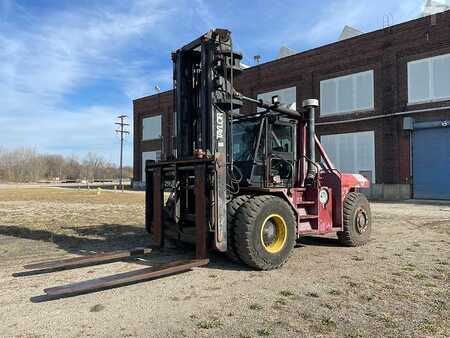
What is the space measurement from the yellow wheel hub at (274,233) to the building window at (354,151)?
22773 mm

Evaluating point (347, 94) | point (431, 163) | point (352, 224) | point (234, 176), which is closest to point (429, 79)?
point (431, 163)

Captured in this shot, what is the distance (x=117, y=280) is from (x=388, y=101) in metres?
25.4

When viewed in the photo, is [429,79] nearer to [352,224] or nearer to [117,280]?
[352,224]

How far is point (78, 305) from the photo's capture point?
16.9ft

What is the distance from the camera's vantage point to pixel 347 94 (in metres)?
30.0

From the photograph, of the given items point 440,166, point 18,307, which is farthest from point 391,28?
point 18,307

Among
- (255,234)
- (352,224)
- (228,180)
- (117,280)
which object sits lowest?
(117,280)

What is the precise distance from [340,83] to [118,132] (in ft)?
129

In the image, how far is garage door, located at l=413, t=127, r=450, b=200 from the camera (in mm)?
24844

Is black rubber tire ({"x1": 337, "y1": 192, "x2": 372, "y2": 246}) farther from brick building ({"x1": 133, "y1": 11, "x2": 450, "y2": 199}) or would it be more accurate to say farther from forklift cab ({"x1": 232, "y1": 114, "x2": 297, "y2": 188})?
brick building ({"x1": 133, "y1": 11, "x2": 450, "y2": 199})

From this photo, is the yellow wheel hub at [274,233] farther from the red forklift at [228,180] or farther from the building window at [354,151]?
the building window at [354,151]

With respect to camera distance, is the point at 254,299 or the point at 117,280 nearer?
the point at 254,299

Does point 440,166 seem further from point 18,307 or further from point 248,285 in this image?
point 18,307

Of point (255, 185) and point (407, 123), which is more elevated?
point (407, 123)
